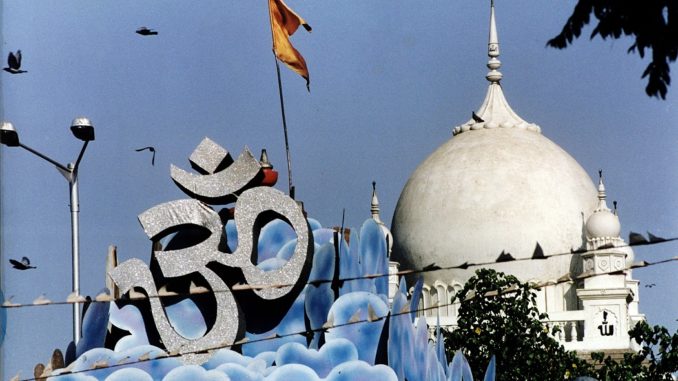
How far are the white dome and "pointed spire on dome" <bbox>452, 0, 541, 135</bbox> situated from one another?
94 centimetres

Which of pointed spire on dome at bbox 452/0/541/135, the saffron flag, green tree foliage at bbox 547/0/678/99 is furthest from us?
pointed spire on dome at bbox 452/0/541/135

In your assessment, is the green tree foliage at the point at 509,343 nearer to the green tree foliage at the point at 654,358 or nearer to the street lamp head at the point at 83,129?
the green tree foliage at the point at 654,358

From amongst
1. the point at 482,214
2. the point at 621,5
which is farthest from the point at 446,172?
the point at 621,5

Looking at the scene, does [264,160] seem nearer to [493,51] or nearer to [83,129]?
[83,129]

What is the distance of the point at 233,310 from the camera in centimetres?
1844

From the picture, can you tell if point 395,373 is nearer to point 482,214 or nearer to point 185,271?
point 185,271

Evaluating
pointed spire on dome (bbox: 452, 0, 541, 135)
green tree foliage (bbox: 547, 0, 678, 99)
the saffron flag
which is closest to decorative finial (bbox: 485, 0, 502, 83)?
pointed spire on dome (bbox: 452, 0, 541, 135)

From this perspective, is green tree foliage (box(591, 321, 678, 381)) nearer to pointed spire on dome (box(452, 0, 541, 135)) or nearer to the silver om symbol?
the silver om symbol

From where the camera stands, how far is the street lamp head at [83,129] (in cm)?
2139

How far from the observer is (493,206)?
180ft

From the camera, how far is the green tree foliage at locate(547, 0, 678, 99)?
395 inches

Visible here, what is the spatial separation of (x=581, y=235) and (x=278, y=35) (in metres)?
34.0

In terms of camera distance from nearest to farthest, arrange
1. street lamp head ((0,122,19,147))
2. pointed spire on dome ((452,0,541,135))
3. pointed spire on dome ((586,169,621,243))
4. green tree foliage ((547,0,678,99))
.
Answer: green tree foliage ((547,0,678,99)), street lamp head ((0,122,19,147)), pointed spire on dome ((586,169,621,243)), pointed spire on dome ((452,0,541,135))

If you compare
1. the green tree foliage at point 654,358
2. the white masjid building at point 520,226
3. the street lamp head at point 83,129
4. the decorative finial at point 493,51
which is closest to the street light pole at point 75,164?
the street lamp head at point 83,129
